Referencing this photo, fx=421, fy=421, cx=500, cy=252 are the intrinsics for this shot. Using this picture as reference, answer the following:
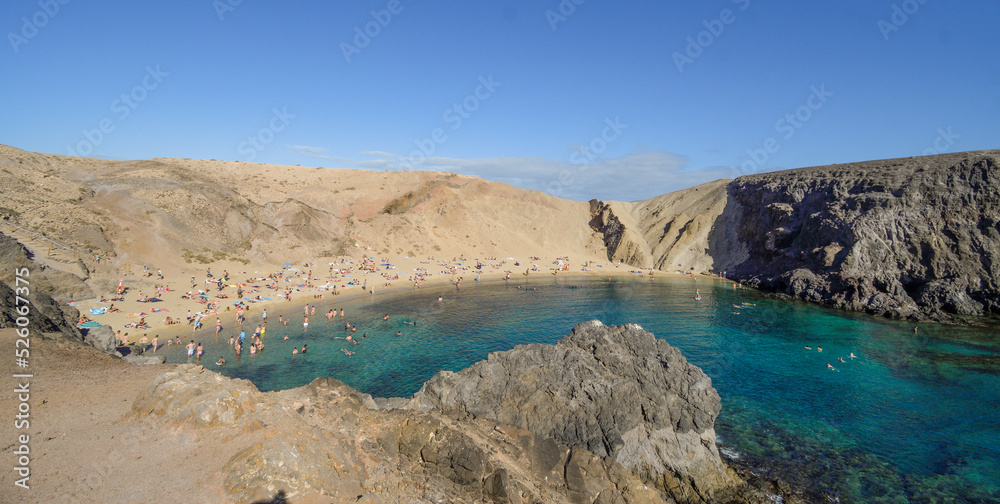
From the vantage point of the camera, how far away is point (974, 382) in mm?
24734

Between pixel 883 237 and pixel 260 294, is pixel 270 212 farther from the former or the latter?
pixel 883 237

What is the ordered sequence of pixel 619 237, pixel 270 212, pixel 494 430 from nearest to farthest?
pixel 494 430
pixel 270 212
pixel 619 237

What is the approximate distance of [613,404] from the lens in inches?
597

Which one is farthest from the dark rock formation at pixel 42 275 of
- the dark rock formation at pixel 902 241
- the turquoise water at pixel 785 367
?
the dark rock formation at pixel 902 241

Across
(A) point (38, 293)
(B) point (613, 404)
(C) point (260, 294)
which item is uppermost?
(A) point (38, 293)

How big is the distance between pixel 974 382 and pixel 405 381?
109ft

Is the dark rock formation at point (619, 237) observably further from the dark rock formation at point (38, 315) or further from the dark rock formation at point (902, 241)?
the dark rock formation at point (38, 315)

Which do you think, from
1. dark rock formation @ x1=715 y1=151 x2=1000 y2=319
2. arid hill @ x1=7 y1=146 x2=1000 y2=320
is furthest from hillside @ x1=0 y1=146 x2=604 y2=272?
dark rock formation @ x1=715 y1=151 x2=1000 y2=319

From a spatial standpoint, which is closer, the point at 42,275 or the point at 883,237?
the point at 42,275

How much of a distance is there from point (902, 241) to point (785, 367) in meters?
30.0

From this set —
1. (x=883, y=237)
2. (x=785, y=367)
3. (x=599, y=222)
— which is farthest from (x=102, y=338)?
(x=599, y=222)

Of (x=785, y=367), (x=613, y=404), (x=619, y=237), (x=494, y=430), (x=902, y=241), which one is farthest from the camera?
(x=619, y=237)

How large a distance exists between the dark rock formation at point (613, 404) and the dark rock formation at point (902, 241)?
38534 mm

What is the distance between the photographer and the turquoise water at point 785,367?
55.8 ft
